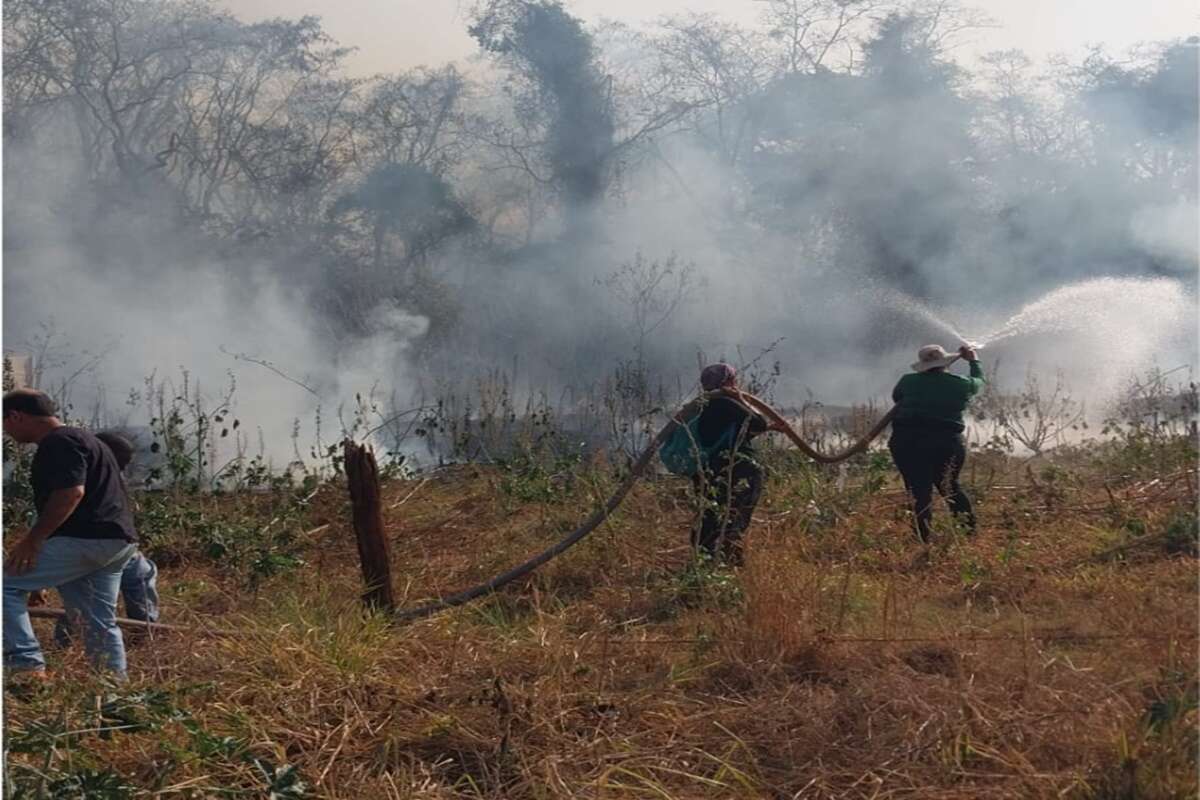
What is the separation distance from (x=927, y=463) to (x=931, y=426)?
0.23m

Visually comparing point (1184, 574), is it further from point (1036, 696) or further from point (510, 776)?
point (510, 776)

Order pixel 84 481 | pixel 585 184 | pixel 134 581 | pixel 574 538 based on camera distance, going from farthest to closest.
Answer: pixel 585 184 → pixel 574 538 → pixel 134 581 → pixel 84 481

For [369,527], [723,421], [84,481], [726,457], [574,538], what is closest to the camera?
[84,481]

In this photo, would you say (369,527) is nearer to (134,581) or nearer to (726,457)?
(134,581)

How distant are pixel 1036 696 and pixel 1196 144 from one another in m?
17.3

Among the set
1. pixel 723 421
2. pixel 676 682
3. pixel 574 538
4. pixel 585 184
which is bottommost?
pixel 676 682

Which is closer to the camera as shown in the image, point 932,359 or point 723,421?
point 723,421

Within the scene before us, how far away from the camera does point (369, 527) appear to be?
18.6 feet

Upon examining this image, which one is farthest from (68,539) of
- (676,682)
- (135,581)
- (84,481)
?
(676,682)

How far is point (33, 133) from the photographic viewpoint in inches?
680

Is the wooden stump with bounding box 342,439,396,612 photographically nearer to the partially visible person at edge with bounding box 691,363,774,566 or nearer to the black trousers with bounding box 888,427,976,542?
the partially visible person at edge with bounding box 691,363,774,566

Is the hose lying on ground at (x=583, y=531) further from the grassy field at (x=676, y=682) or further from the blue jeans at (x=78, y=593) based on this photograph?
the blue jeans at (x=78, y=593)

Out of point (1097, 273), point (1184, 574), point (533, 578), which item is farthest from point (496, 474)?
point (1097, 273)

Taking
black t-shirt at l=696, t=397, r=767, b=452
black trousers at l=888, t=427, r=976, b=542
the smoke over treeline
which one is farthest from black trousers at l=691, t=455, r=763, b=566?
the smoke over treeline
